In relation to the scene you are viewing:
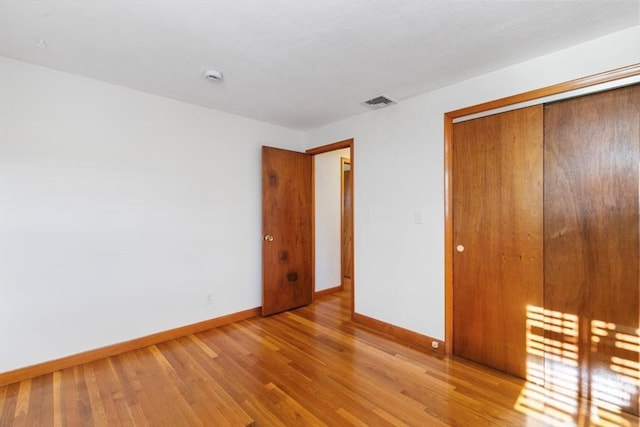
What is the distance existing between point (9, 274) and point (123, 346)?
3.41ft

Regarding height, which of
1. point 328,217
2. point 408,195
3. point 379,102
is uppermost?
point 379,102

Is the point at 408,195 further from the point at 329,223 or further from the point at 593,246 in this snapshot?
the point at 329,223

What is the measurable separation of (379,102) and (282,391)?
270 centimetres

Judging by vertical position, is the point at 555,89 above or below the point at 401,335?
above

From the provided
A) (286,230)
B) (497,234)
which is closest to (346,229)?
(286,230)

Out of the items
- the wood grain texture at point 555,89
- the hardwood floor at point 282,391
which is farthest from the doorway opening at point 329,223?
the wood grain texture at point 555,89

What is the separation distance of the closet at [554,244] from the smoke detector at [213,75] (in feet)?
6.89

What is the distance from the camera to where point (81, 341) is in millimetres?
2436

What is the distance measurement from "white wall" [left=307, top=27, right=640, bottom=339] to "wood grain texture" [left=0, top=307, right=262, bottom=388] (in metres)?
1.60

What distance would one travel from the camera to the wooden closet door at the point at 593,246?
1.81 m

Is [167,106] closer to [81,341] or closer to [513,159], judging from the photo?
[81,341]

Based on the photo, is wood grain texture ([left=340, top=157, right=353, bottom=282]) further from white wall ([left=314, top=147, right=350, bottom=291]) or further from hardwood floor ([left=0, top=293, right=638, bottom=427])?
hardwood floor ([left=0, top=293, right=638, bottom=427])

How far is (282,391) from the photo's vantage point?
2051 mm

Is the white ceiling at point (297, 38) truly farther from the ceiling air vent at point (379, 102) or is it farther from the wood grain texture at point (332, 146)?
the wood grain texture at point (332, 146)
